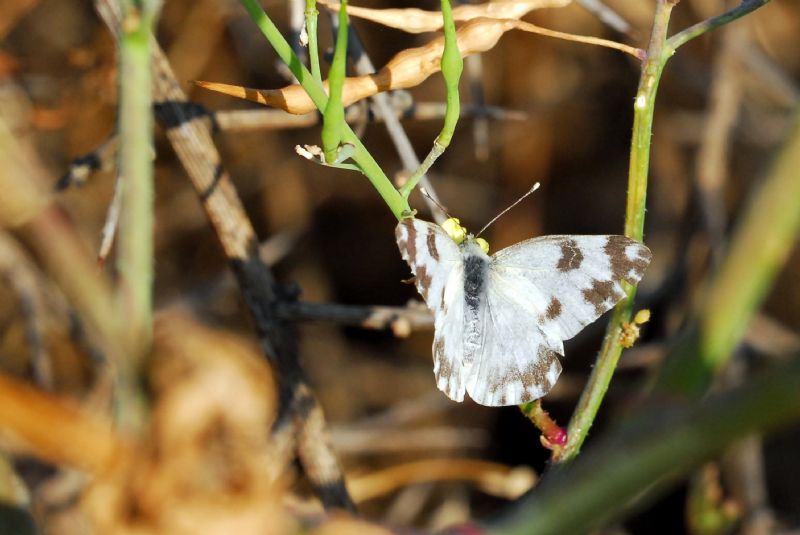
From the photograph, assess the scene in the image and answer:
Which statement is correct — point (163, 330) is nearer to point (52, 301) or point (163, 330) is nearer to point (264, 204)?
point (52, 301)

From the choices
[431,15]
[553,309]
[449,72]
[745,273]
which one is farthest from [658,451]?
[553,309]

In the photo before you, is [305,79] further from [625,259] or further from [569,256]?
[569,256]

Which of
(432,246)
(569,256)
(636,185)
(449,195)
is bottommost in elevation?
(449,195)

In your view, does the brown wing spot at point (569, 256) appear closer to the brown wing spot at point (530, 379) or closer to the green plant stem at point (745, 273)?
the brown wing spot at point (530, 379)

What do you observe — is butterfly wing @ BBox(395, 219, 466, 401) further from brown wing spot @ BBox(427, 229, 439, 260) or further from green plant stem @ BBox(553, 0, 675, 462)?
green plant stem @ BBox(553, 0, 675, 462)

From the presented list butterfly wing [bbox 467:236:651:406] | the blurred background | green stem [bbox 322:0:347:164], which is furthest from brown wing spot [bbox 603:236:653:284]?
the blurred background

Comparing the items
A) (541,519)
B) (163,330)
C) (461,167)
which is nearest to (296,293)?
(163,330)
